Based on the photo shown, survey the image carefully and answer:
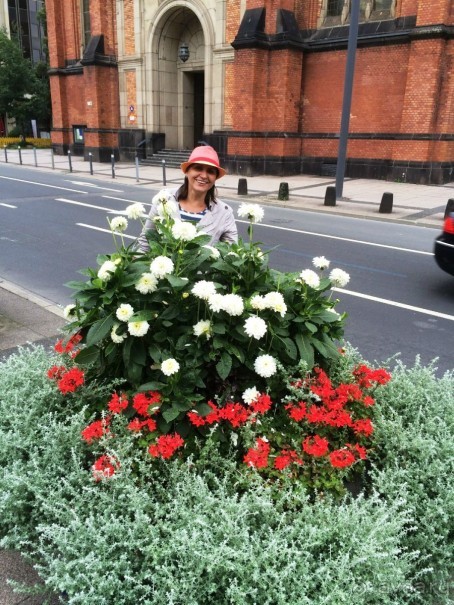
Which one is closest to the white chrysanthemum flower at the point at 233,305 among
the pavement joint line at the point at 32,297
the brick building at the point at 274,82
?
the pavement joint line at the point at 32,297

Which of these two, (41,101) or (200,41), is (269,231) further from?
(41,101)

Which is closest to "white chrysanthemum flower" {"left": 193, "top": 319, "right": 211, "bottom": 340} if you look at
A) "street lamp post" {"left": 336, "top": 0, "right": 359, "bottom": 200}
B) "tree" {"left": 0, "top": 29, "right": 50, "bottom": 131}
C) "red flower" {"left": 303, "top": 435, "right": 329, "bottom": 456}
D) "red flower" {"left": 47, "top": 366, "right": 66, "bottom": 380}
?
"red flower" {"left": 303, "top": 435, "right": 329, "bottom": 456}

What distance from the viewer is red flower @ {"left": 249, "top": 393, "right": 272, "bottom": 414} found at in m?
2.74

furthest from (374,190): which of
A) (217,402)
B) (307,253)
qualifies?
(217,402)

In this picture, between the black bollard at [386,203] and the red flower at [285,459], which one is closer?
the red flower at [285,459]

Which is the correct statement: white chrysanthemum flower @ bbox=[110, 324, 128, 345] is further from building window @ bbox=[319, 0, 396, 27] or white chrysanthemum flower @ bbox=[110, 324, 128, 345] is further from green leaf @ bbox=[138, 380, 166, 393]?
building window @ bbox=[319, 0, 396, 27]

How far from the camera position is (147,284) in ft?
9.00

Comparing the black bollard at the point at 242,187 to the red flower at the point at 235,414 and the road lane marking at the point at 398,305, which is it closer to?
the road lane marking at the point at 398,305

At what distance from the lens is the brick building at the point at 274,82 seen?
19.7 m

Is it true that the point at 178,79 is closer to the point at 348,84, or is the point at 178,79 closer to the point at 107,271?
the point at 348,84

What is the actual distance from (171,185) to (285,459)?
738 inches

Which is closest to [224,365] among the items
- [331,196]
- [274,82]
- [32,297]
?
[32,297]

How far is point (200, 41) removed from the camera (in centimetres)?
2805

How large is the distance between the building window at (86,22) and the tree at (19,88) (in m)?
18.3
